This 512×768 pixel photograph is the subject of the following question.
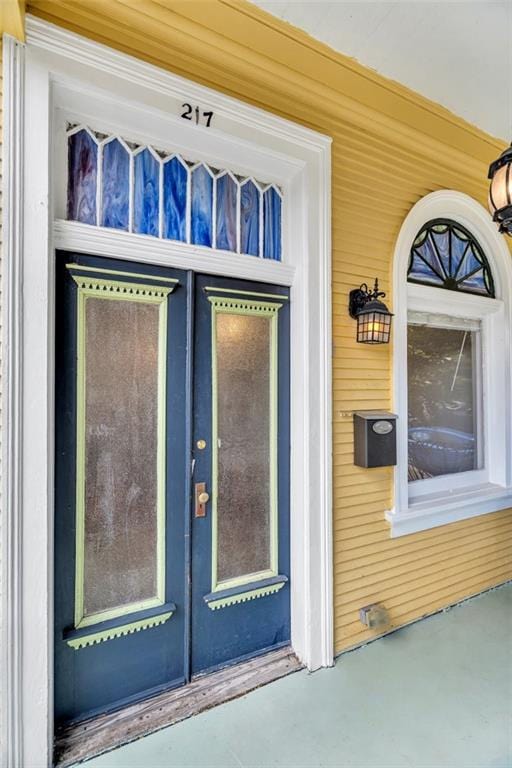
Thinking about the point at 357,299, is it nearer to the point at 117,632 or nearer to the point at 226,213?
the point at 226,213

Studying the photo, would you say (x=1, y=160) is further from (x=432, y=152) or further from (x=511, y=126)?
(x=511, y=126)

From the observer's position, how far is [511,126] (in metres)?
2.90

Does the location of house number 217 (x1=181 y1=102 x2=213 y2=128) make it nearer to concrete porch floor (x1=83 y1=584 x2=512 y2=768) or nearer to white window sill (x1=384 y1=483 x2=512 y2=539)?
white window sill (x1=384 y1=483 x2=512 y2=539)

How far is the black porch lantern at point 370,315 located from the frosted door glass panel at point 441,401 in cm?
61

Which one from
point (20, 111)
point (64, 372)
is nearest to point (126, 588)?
point (64, 372)

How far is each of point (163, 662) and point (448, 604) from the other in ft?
6.60

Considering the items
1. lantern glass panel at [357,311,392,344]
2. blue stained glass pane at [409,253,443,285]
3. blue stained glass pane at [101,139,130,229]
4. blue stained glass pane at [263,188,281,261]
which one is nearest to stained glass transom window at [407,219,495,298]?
blue stained glass pane at [409,253,443,285]

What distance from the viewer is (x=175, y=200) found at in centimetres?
195

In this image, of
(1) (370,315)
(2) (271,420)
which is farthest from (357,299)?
(2) (271,420)

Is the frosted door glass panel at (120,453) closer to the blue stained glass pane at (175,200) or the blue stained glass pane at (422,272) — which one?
Result: the blue stained glass pane at (175,200)

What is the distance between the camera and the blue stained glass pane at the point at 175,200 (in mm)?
1930

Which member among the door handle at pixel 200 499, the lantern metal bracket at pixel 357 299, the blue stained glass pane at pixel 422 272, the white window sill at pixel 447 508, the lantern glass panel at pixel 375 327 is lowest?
the white window sill at pixel 447 508

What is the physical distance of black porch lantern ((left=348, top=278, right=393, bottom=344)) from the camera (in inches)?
87.6

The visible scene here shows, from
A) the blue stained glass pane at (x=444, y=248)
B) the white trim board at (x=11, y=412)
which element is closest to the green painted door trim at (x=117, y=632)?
the white trim board at (x=11, y=412)
